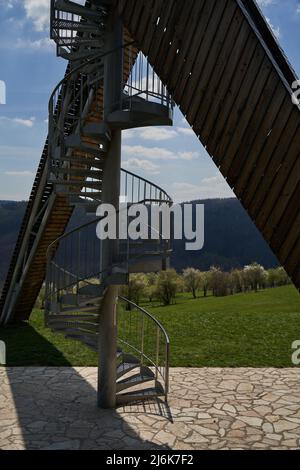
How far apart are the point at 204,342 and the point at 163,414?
4.77 metres

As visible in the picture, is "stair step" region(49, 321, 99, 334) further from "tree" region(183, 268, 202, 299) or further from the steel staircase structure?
"tree" region(183, 268, 202, 299)

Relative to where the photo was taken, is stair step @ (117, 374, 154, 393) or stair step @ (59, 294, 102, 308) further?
stair step @ (117, 374, 154, 393)

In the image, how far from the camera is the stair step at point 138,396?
7.59 m

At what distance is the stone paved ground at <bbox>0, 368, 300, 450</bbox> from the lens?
6172 mm

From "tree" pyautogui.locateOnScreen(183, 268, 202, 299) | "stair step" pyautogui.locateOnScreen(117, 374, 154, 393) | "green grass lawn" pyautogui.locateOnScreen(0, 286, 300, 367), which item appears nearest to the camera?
"stair step" pyautogui.locateOnScreen(117, 374, 154, 393)

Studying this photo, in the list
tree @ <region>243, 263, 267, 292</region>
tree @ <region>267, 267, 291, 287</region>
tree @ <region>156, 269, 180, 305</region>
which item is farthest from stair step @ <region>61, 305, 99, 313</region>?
tree @ <region>267, 267, 291, 287</region>

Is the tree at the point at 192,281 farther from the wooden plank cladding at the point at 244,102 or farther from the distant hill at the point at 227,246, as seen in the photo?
the distant hill at the point at 227,246

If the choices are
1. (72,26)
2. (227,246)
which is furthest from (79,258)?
(227,246)

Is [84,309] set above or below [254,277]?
above

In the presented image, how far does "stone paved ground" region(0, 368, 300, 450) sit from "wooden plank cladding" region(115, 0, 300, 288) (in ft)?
10.2

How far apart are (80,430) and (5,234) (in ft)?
312

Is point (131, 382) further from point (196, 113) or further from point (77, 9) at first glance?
point (77, 9)

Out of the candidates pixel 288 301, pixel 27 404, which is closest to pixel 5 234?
pixel 288 301

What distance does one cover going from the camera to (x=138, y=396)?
769 centimetres
